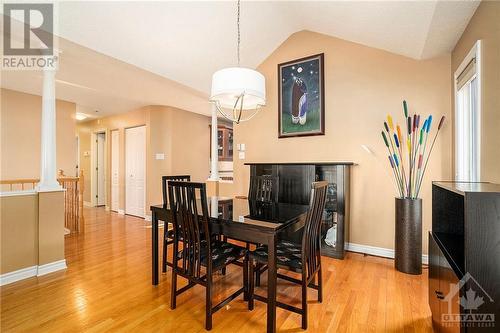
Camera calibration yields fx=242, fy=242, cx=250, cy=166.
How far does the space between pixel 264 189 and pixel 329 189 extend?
3.06ft

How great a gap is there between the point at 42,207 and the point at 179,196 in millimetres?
1875

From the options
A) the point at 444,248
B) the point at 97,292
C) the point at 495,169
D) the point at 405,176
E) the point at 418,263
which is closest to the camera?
the point at 444,248

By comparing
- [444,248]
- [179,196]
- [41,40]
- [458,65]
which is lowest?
[444,248]

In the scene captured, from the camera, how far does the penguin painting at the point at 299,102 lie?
3631 mm

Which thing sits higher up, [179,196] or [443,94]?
[443,94]

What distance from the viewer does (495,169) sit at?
5.33 feet

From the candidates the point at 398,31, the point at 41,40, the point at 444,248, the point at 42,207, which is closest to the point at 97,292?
the point at 42,207

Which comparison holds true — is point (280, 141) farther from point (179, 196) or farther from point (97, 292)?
point (97, 292)

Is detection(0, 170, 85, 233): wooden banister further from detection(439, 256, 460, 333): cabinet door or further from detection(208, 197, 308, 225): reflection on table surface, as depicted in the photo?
detection(439, 256, 460, 333): cabinet door

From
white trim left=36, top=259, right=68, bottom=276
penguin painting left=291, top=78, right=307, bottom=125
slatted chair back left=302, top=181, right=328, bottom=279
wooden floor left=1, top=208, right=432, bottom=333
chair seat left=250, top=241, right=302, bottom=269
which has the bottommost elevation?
wooden floor left=1, top=208, right=432, bottom=333

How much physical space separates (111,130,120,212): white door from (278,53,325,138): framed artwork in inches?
177

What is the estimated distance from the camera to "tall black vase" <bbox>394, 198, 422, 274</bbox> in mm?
2590

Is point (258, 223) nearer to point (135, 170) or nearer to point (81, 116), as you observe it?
point (135, 170)

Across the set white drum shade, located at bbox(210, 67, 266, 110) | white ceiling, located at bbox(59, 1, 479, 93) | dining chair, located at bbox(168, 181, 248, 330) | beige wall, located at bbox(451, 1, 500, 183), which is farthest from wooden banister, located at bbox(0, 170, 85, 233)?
beige wall, located at bbox(451, 1, 500, 183)
